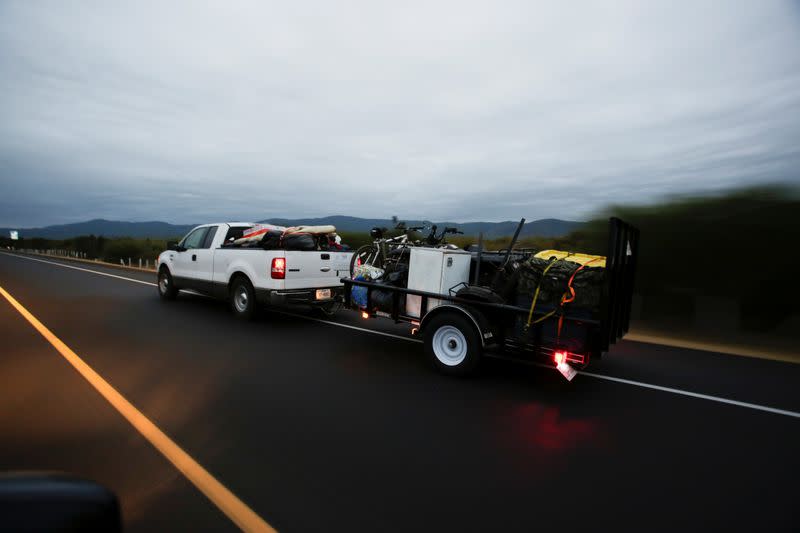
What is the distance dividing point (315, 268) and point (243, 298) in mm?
1674

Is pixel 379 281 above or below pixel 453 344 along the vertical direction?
above

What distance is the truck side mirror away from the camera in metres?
1.17

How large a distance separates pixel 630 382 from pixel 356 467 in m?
3.92

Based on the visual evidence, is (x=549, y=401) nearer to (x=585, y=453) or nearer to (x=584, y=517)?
(x=585, y=453)

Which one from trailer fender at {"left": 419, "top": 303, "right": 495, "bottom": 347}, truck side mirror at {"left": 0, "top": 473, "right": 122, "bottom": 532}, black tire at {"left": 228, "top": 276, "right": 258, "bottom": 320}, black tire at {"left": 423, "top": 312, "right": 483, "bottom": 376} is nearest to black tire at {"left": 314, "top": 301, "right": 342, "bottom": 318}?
black tire at {"left": 228, "top": 276, "right": 258, "bottom": 320}

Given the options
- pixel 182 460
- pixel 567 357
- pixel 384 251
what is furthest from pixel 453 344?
pixel 182 460

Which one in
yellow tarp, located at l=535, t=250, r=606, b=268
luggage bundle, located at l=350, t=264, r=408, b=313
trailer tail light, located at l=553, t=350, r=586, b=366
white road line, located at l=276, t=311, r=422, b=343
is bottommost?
white road line, located at l=276, t=311, r=422, b=343

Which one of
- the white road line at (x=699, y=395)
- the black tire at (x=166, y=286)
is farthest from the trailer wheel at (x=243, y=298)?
the white road line at (x=699, y=395)

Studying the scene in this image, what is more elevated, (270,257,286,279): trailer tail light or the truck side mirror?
(270,257,286,279): trailer tail light

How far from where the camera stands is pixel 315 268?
8.26m

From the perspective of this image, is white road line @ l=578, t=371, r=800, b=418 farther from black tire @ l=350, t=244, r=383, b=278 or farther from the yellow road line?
the yellow road line

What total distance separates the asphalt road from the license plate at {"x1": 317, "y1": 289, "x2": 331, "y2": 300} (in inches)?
72.8

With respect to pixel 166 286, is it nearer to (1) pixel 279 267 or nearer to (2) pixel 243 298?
(2) pixel 243 298

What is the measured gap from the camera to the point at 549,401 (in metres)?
4.67
